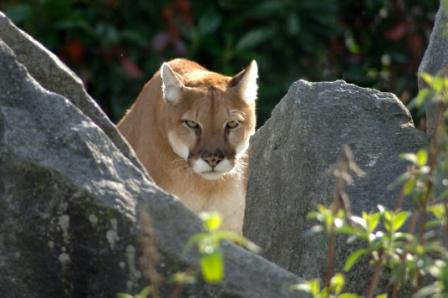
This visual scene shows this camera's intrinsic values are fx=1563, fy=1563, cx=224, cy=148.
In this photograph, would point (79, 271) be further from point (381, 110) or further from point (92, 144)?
point (381, 110)

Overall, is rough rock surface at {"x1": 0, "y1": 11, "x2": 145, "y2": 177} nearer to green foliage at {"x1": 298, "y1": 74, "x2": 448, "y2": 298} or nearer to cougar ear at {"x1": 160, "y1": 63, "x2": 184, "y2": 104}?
green foliage at {"x1": 298, "y1": 74, "x2": 448, "y2": 298}

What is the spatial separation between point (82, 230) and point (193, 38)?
7753 millimetres

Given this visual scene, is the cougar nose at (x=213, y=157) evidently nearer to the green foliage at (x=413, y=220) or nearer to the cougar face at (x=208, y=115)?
the cougar face at (x=208, y=115)

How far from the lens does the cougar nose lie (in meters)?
8.37

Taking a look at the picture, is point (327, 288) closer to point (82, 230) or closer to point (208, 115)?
point (82, 230)

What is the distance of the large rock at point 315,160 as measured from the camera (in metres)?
5.29

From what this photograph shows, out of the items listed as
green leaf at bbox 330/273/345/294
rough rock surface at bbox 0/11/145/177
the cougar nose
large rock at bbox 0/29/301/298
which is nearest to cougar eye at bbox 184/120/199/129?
the cougar nose

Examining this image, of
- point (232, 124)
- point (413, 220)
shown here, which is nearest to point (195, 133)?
point (232, 124)

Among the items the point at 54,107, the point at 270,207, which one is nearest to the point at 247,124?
the point at 270,207

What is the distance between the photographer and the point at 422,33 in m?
12.8

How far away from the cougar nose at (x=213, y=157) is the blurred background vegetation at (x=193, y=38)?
Result: 3243mm

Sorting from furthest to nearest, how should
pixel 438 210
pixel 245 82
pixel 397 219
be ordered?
pixel 245 82
pixel 397 219
pixel 438 210

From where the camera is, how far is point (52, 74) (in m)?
5.14

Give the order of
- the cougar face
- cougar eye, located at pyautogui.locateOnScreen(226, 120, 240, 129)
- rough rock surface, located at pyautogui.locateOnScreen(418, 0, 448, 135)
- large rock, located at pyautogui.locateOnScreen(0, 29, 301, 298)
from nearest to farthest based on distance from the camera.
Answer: large rock, located at pyautogui.locateOnScreen(0, 29, 301, 298), rough rock surface, located at pyautogui.locateOnScreen(418, 0, 448, 135), the cougar face, cougar eye, located at pyautogui.locateOnScreen(226, 120, 240, 129)
